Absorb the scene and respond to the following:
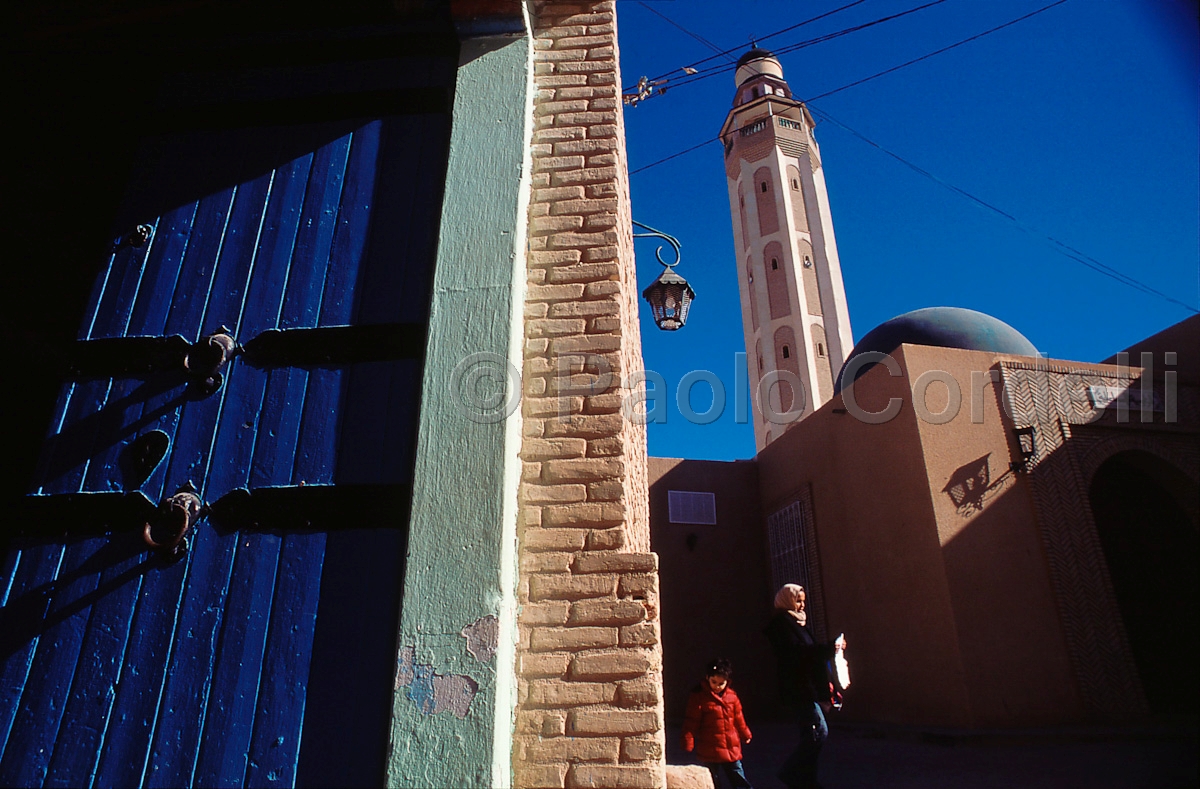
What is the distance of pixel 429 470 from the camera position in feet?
6.78

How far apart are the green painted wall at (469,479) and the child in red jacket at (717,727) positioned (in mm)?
2987

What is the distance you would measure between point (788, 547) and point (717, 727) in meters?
7.19

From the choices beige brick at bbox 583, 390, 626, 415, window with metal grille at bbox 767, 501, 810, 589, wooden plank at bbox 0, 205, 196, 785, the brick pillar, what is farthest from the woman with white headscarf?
window with metal grille at bbox 767, 501, 810, 589

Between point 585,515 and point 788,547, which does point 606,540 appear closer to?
point 585,515

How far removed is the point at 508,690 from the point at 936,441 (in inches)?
307

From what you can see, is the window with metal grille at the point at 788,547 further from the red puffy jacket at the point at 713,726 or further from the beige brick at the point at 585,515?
the beige brick at the point at 585,515

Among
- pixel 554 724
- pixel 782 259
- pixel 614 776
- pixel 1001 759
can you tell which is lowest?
pixel 1001 759

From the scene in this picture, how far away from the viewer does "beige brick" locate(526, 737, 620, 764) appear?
189 centimetres

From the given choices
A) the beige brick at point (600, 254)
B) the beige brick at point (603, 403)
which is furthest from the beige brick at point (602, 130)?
the beige brick at point (603, 403)

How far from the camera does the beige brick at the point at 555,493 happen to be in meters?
2.20

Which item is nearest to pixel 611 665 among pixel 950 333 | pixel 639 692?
pixel 639 692

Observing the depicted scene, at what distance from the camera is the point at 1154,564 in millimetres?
8977

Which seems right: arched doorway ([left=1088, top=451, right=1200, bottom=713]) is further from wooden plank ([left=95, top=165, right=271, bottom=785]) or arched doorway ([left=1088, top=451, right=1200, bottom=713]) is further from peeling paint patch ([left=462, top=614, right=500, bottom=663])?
wooden plank ([left=95, top=165, right=271, bottom=785])

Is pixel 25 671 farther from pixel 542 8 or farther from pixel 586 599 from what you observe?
pixel 542 8
